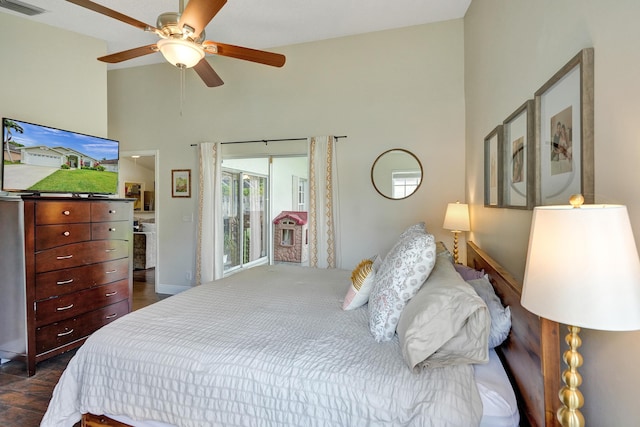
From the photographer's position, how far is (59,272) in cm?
271

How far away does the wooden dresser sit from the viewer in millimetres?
2500

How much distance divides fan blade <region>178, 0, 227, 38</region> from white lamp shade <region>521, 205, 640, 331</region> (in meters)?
1.91

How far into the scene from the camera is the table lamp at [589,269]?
67 centimetres

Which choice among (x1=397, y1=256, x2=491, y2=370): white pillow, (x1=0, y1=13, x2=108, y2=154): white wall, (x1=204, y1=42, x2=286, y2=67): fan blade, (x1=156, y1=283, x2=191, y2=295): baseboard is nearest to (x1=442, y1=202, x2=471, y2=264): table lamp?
(x1=397, y1=256, x2=491, y2=370): white pillow

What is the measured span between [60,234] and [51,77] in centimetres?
163

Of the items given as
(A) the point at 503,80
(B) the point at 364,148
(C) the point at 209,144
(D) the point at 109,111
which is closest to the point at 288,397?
(A) the point at 503,80

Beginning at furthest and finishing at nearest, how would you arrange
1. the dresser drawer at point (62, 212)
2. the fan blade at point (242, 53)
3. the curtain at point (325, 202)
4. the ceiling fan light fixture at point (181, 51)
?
Answer: the curtain at point (325, 202) < the dresser drawer at point (62, 212) < the fan blade at point (242, 53) < the ceiling fan light fixture at point (181, 51)

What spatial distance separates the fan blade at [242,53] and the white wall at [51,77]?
2.06 meters

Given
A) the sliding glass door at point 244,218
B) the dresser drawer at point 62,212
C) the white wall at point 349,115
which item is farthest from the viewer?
the sliding glass door at point 244,218

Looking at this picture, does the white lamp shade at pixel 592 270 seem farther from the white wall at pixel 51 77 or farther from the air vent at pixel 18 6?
the white wall at pixel 51 77

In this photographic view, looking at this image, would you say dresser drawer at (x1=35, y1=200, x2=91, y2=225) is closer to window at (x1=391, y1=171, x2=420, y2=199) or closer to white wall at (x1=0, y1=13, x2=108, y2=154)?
white wall at (x1=0, y1=13, x2=108, y2=154)

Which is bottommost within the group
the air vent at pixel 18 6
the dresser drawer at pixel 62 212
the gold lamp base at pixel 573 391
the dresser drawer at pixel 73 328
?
the dresser drawer at pixel 73 328

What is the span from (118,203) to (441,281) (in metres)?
3.14

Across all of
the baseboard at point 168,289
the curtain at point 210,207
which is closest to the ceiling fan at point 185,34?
the curtain at point 210,207
